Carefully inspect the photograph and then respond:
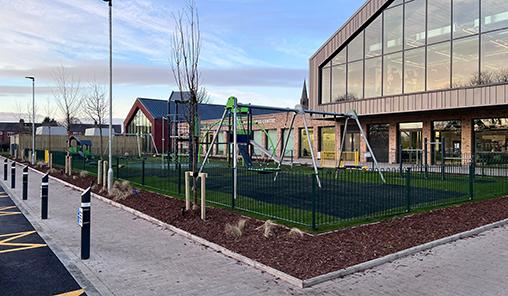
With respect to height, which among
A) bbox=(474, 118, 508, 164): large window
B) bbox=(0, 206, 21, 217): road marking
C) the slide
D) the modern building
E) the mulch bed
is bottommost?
bbox=(0, 206, 21, 217): road marking

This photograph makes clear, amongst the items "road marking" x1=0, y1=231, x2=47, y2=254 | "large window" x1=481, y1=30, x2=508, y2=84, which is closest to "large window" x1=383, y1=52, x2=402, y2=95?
"large window" x1=481, y1=30, x2=508, y2=84

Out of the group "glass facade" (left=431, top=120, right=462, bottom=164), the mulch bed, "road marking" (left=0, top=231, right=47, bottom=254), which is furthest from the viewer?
"glass facade" (left=431, top=120, right=462, bottom=164)

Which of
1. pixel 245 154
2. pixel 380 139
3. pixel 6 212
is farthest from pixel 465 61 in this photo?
pixel 6 212

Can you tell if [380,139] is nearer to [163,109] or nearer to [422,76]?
[422,76]

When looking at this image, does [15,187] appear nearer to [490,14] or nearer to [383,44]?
[383,44]

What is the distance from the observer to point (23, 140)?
49.6m

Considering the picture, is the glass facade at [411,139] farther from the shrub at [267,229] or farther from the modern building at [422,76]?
the shrub at [267,229]

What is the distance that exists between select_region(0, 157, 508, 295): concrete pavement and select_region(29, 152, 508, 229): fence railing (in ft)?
7.66

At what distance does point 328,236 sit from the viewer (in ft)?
25.0

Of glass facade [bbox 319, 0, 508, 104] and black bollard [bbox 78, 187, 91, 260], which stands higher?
glass facade [bbox 319, 0, 508, 104]

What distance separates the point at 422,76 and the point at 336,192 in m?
15.7

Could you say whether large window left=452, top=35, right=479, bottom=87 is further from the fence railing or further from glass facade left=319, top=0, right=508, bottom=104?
the fence railing

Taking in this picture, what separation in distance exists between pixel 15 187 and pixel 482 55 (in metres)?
24.3

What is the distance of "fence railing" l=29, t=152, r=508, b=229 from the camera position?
974cm
